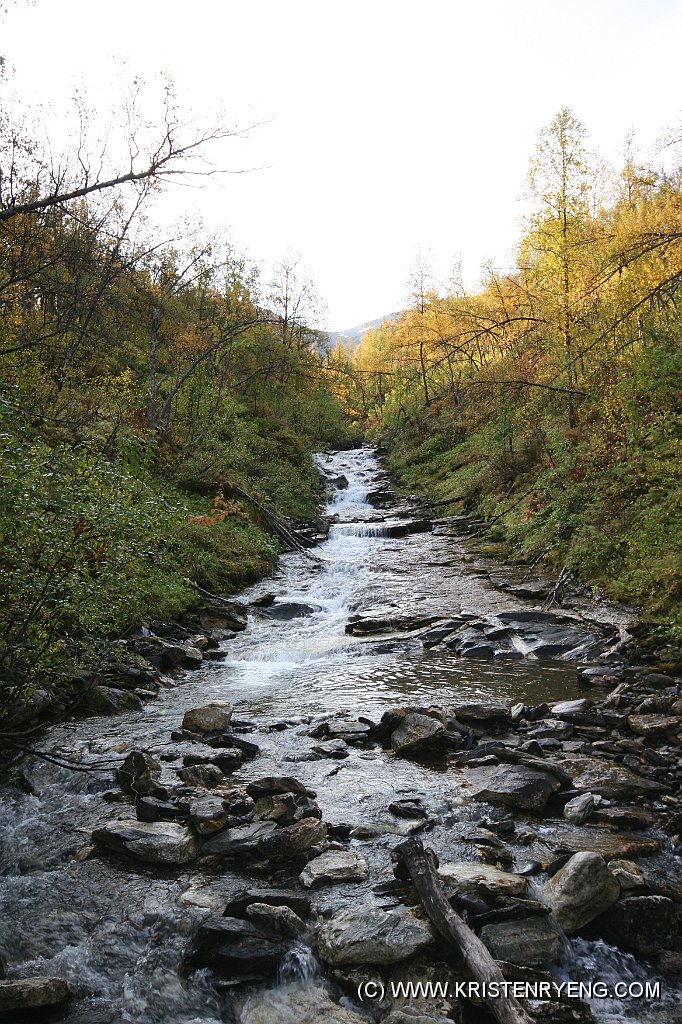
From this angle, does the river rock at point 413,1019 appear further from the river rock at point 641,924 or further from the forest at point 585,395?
the forest at point 585,395

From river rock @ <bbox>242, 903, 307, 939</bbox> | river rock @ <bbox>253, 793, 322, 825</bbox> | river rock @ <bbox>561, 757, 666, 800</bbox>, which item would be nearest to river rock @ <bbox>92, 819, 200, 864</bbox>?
river rock @ <bbox>253, 793, 322, 825</bbox>

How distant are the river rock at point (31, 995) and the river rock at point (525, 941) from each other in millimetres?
2408

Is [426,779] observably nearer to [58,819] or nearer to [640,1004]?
[640,1004]

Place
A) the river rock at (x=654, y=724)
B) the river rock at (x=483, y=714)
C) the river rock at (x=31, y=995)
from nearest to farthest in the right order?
the river rock at (x=31, y=995), the river rock at (x=654, y=724), the river rock at (x=483, y=714)

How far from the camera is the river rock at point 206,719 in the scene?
7.19 metres

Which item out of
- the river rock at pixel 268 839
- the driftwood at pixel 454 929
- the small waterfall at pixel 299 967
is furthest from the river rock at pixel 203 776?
the small waterfall at pixel 299 967

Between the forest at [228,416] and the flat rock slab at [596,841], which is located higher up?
the forest at [228,416]

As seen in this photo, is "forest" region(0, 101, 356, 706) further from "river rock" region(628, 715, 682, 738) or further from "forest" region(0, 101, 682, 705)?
"river rock" region(628, 715, 682, 738)

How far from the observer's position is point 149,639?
33.6 ft

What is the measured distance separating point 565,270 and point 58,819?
18.3 meters

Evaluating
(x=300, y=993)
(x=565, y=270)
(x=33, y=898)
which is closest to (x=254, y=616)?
(x=33, y=898)

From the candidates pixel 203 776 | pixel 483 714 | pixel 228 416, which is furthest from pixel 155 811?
pixel 228 416

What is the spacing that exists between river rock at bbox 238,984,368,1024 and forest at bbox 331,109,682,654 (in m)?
5.57

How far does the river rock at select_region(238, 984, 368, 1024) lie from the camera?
3.24 metres
